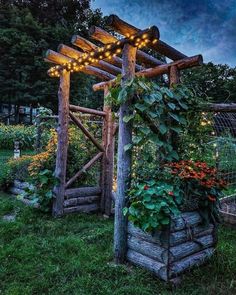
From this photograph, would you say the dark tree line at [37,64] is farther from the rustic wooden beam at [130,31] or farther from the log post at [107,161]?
the rustic wooden beam at [130,31]

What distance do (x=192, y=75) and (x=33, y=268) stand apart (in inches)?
767

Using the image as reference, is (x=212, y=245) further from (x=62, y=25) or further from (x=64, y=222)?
(x=62, y=25)

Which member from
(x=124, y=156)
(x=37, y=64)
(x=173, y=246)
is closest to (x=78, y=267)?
(x=173, y=246)

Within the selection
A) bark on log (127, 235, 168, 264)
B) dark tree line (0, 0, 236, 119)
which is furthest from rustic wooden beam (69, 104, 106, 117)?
dark tree line (0, 0, 236, 119)

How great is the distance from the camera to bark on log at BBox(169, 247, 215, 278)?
3103mm

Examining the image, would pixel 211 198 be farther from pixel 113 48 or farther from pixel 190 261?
pixel 113 48

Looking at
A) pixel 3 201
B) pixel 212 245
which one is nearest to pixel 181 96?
pixel 212 245

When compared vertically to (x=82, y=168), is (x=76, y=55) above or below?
above

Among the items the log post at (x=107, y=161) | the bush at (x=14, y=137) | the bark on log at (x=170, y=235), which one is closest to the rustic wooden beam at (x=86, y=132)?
the log post at (x=107, y=161)

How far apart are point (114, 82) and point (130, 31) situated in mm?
1306

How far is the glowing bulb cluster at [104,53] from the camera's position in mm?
3502

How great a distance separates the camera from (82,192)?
572cm

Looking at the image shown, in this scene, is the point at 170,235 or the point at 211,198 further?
the point at 211,198

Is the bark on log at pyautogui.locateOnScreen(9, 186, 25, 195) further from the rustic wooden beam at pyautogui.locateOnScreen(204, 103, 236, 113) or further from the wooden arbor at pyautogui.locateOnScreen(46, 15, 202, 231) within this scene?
the rustic wooden beam at pyautogui.locateOnScreen(204, 103, 236, 113)
